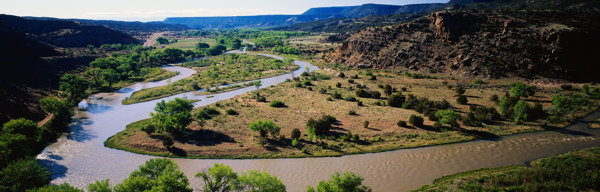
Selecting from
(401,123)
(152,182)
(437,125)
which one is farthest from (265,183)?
(437,125)

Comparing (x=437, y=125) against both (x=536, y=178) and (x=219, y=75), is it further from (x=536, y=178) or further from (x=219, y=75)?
(x=219, y=75)

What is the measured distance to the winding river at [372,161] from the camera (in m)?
32.3

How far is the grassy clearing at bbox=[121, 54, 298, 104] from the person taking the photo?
74.1 meters

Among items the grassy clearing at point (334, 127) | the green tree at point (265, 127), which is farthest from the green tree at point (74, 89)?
the green tree at point (265, 127)

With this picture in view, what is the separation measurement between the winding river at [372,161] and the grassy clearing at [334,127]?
160cm

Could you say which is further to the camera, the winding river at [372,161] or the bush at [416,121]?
the bush at [416,121]

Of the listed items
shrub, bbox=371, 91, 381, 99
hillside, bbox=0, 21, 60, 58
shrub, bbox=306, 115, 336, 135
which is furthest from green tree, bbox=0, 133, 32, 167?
hillside, bbox=0, 21, 60, 58

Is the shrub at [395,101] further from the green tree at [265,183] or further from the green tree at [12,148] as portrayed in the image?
the green tree at [12,148]

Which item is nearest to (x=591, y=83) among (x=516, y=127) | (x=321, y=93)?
(x=516, y=127)

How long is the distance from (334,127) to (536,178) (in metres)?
26.8

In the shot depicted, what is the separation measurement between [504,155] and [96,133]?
6569cm

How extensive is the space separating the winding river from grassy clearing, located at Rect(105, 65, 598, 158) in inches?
62.8

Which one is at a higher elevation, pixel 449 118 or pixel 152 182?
pixel 152 182

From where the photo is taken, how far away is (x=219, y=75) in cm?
9812
